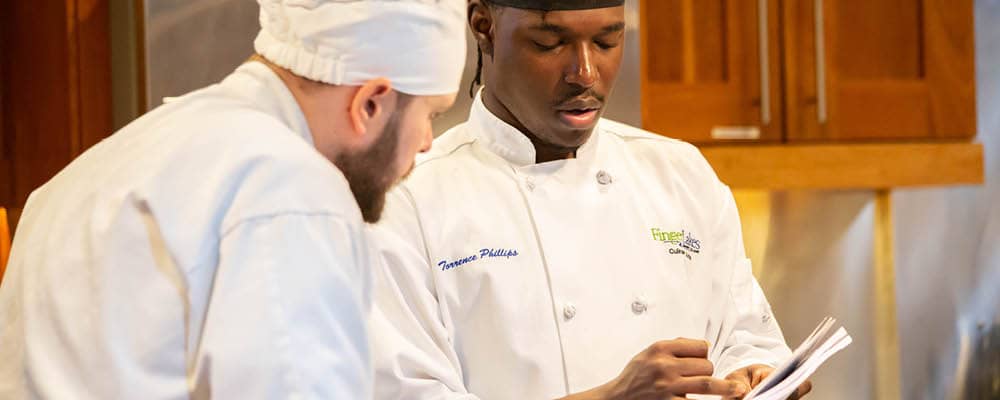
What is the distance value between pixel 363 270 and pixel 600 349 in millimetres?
610

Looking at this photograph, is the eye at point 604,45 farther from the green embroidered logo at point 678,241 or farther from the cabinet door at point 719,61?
the cabinet door at point 719,61

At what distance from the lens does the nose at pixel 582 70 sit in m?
1.45

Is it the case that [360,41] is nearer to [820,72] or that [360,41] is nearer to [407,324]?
[407,324]

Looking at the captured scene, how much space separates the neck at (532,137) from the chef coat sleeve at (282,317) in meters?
0.68

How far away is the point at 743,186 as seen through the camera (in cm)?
237

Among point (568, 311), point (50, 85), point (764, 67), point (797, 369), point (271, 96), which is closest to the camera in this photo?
point (271, 96)

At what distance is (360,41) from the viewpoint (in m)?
0.94

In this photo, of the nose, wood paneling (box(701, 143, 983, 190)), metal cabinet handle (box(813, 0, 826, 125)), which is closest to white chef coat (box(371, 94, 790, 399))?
the nose

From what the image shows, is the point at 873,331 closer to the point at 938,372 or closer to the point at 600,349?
the point at 938,372

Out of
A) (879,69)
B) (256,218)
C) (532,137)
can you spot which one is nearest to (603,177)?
(532,137)

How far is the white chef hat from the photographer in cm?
94

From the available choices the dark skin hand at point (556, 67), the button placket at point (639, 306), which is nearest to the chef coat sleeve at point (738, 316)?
the button placket at point (639, 306)

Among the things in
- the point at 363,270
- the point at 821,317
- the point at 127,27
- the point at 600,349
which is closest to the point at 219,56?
the point at 127,27

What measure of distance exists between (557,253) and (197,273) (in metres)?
0.68
